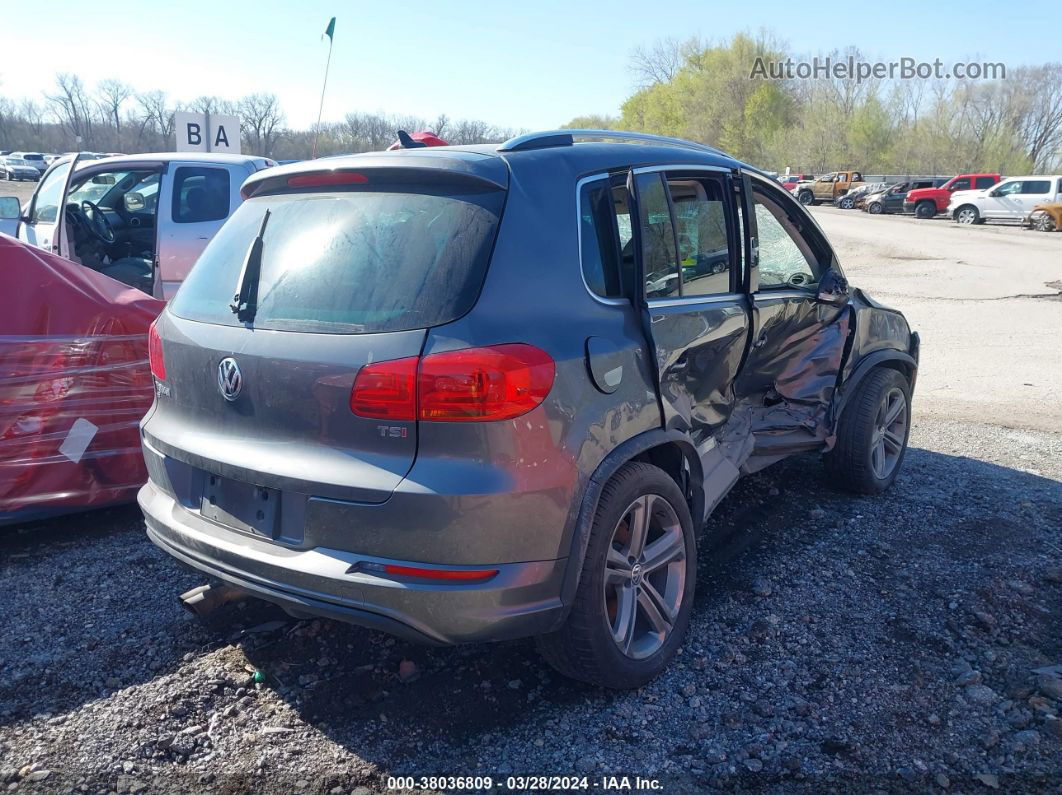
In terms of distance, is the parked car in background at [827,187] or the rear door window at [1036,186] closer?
the rear door window at [1036,186]

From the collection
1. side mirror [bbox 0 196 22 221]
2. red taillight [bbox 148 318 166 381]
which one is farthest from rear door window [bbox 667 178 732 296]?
side mirror [bbox 0 196 22 221]

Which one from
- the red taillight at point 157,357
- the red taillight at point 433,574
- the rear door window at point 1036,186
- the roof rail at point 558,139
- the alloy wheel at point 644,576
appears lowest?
the alloy wheel at point 644,576

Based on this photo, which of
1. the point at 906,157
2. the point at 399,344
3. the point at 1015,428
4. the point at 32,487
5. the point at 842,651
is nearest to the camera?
the point at 399,344

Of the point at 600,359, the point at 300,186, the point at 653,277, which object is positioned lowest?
the point at 600,359

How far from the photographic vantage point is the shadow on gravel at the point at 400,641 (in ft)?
9.60

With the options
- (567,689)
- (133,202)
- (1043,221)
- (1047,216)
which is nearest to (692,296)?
(567,689)

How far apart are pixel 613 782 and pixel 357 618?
929mm

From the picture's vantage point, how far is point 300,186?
310 cm

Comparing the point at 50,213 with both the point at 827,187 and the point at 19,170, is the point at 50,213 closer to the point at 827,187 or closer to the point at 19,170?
the point at 827,187

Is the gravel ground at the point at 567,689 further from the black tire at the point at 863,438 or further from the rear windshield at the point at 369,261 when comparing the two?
the rear windshield at the point at 369,261

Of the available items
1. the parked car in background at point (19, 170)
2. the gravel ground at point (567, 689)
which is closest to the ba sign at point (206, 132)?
the gravel ground at point (567, 689)

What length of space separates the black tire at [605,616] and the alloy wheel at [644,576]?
0.4 inches

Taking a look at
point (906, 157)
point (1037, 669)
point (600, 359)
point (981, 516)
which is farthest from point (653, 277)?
point (906, 157)

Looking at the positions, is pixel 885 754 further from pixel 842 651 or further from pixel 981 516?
pixel 981 516
